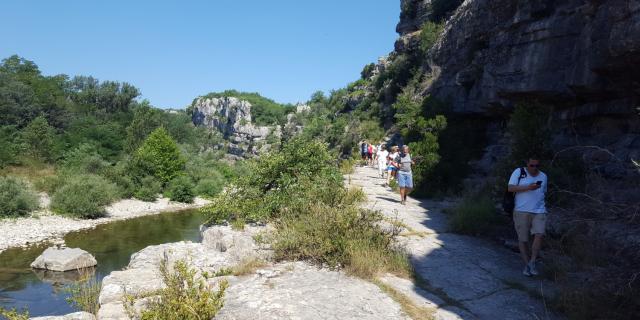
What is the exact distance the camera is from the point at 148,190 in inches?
1441

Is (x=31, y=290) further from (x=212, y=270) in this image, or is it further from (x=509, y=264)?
(x=509, y=264)

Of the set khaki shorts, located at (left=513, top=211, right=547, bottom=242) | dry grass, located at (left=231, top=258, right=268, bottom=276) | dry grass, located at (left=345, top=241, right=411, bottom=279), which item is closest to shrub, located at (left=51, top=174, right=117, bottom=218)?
dry grass, located at (left=231, top=258, right=268, bottom=276)

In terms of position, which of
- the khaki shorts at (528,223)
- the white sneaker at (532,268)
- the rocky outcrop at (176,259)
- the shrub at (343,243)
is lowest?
the rocky outcrop at (176,259)

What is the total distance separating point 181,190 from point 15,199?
14.8 meters

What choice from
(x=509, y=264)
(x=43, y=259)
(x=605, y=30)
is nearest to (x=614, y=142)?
(x=605, y=30)

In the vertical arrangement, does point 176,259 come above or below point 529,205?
below

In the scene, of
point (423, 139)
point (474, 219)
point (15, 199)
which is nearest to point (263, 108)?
point (15, 199)

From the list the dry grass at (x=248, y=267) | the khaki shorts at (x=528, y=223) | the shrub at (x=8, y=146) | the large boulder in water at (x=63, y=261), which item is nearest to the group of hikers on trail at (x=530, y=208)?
the khaki shorts at (x=528, y=223)

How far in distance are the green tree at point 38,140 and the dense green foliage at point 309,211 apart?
37552 millimetres

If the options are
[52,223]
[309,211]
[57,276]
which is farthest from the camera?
[52,223]

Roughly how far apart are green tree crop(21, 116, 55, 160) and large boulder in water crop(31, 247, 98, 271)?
2757 centimetres

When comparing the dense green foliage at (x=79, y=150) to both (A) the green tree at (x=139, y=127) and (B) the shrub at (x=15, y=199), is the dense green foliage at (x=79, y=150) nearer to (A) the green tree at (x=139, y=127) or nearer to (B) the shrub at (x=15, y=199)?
(A) the green tree at (x=139, y=127)

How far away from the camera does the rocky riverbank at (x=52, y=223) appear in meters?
20.7

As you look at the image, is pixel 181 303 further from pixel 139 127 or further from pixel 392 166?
pixel 139 127
